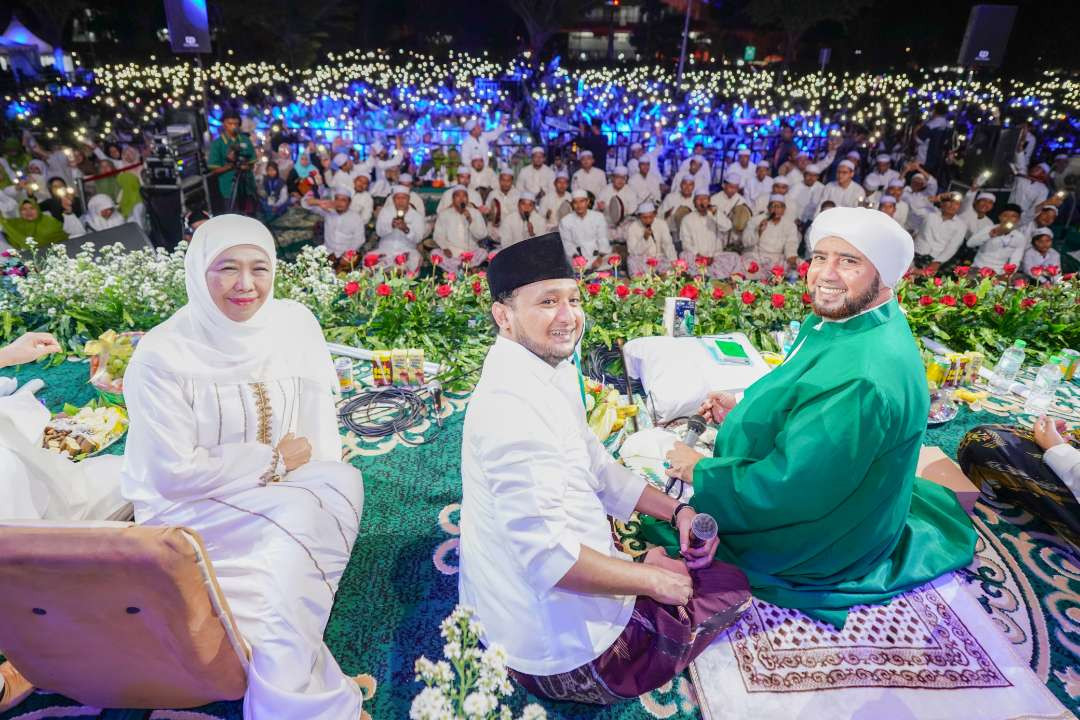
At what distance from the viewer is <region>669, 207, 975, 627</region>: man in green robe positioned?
209cm

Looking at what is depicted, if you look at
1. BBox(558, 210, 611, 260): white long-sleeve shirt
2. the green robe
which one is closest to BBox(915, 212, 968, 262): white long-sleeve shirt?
BBox(558, 210, 611, 260): white long-sleeve shirt

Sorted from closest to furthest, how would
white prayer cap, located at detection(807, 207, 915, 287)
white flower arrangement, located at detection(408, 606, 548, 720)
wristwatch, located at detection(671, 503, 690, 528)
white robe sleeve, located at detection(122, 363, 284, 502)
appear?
white flower arrangement, located at detection(408, 606, 548, 720) → white robe sleeve, located at detection(122, 363, 284, 502) → white prayer cap, located at detection(807, 207, 915, 287) → wristwatch, located at detection(671, 503, 690, 528)

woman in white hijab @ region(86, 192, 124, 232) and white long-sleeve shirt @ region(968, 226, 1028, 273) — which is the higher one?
woman in white hijab @ region(86, 192, 124, 232)

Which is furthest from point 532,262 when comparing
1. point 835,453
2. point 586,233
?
point 586,233

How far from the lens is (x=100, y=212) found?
7.79m

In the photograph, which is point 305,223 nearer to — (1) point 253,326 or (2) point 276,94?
(1) point 253,326

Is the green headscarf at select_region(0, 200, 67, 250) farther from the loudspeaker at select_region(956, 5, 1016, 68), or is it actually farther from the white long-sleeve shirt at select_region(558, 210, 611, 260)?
the loudspeaker at select_region(956, 5, 1016, 68)

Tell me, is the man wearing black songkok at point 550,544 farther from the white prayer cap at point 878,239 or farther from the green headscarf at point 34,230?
the green headscarf at point 34,230

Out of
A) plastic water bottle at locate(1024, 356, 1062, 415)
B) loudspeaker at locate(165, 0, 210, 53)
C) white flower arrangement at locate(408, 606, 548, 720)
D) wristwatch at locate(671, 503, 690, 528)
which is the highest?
loudspeaker at locate(165, 0, 210, 53)

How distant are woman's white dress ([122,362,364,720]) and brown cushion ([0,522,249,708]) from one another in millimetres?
144

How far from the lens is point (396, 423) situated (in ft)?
12.0

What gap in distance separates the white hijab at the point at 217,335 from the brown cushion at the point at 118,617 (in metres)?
0.76

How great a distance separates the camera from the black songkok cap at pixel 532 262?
186 centimetres

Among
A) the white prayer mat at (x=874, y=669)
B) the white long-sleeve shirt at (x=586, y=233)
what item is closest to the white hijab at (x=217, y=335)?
the white prayer mat at (x=874, y=669)
